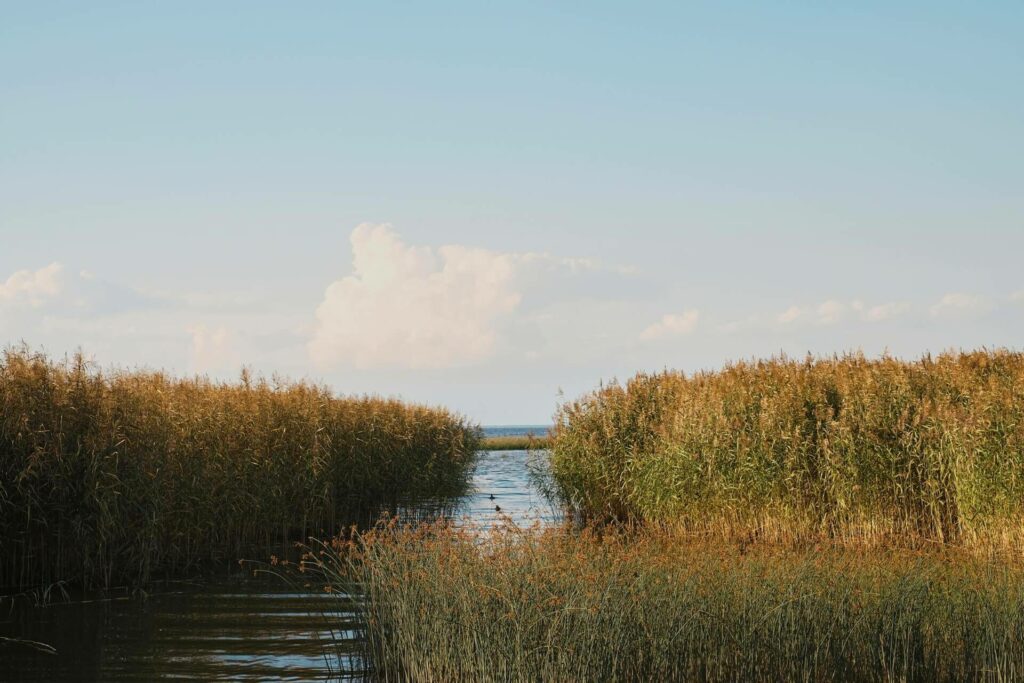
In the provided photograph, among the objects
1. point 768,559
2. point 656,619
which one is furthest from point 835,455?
point 656,619

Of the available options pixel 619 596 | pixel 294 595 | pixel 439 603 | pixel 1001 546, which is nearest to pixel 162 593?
pixel 294 595

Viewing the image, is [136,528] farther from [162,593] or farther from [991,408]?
[991,408]

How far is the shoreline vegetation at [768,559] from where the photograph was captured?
357 inches

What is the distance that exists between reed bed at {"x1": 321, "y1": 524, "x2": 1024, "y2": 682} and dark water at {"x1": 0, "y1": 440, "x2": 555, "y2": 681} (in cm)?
135

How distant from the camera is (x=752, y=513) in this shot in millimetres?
18109

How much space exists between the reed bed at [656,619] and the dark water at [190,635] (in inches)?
53.1

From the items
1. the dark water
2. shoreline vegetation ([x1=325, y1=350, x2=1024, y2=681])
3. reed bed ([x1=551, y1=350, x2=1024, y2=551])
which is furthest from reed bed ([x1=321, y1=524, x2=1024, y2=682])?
reed bed ([x1=551, y1=350, x2=1024, y2=551])

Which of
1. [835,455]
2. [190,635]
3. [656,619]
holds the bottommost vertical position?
[190,635]

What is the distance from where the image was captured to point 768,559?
41.0ft

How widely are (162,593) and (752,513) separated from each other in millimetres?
10552

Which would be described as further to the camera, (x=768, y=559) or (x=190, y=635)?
(x=190, y=635)

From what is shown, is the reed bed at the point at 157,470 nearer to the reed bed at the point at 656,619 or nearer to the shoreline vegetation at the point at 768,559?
the shoreline vegetation at the point at 768,559

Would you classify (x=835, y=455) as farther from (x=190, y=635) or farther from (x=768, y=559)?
(x=190, y=635)

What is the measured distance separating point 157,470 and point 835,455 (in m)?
12.0
